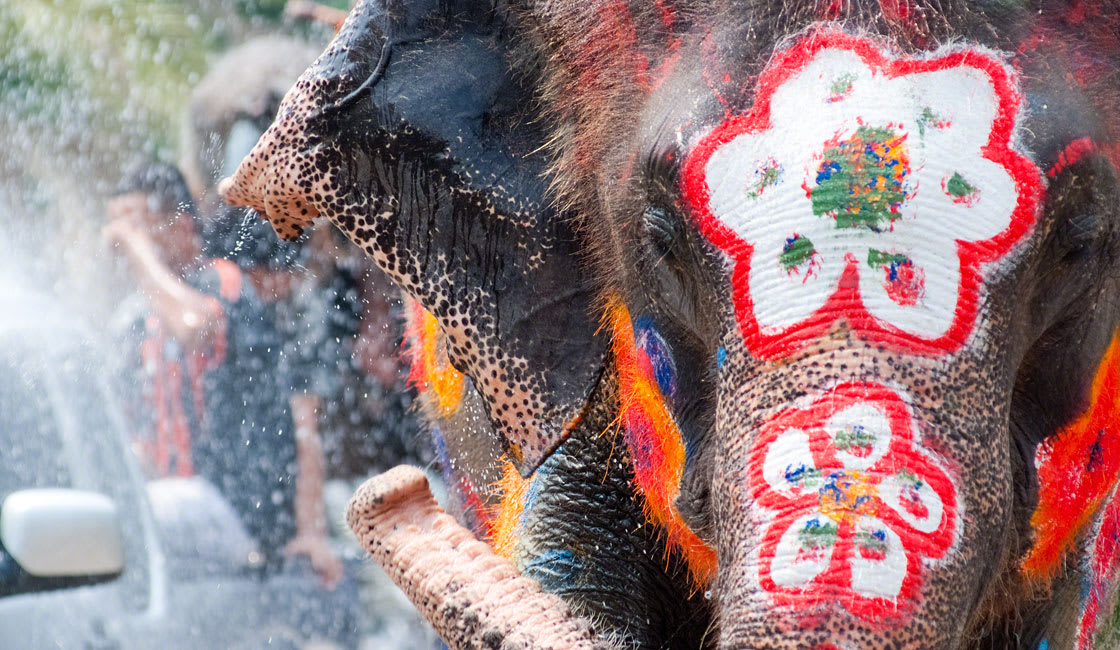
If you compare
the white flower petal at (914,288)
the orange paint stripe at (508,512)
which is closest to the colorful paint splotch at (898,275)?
the white flower petal at (914,288)

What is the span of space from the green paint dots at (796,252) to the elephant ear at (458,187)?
1.94 feet

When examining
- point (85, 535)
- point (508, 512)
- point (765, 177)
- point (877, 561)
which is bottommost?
point (85, 535)

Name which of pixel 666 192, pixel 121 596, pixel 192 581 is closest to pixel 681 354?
pixel 666 192

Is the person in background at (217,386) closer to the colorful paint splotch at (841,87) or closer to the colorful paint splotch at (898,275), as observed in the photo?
the colorful paint splotch at (841,87)

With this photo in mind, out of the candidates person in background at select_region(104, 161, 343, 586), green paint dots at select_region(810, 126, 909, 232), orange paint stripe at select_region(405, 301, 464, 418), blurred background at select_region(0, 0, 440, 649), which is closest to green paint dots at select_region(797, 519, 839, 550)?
green paint dots at select_region(810, 126, 909, 232)

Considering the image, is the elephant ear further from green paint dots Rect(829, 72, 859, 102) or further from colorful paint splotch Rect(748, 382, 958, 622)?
colorful paint splotch Rect(748, 382, 958, 622)

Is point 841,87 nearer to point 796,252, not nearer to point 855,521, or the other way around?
point 796,252

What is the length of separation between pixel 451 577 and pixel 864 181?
80cm

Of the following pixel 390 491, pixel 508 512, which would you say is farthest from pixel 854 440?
pixel 508 512

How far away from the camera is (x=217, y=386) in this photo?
5.19m

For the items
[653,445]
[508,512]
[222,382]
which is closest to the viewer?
[653,445]

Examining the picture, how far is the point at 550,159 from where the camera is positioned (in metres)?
2.26

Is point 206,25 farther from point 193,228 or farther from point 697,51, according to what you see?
point 697,51

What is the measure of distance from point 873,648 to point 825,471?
185 millimetres
